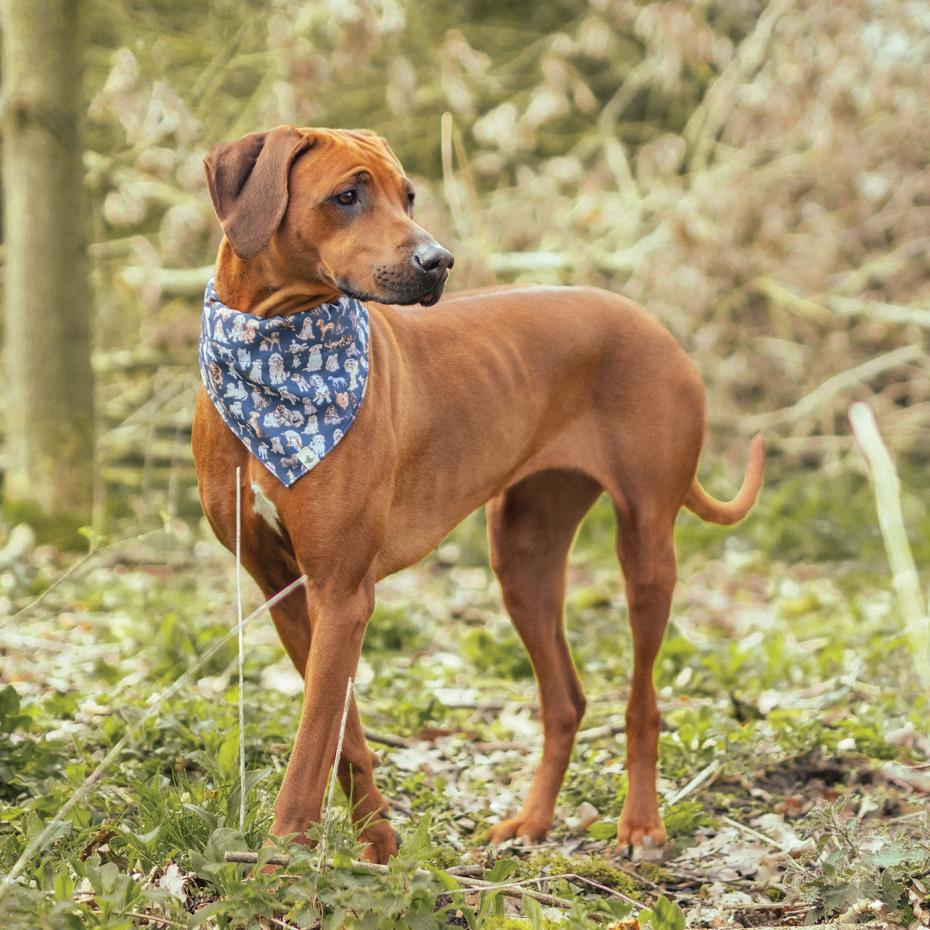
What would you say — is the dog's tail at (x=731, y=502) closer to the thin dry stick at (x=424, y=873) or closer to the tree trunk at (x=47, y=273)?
the thin dry stick at (x=424, y=873)

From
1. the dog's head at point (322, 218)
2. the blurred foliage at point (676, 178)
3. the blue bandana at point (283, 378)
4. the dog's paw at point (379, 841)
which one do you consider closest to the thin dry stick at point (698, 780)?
the dog's paw at point (379, 841)

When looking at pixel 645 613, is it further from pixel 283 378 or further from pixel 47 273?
pixel 47 273

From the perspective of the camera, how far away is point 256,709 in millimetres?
3910

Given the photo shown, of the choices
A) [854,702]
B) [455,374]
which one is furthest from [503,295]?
[854,702]

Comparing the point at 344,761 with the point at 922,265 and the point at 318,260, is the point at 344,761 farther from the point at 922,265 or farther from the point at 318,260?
the point at 922,265

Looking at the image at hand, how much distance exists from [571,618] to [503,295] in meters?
2.55

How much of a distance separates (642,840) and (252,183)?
6.79 ft

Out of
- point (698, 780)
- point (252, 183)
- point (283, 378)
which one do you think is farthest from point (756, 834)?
point (252, 183)

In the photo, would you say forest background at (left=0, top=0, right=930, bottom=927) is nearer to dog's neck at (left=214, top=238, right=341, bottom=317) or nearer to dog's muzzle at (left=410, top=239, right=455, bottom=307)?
dog's neck at (left=214, top=238, right=341, bottom=317)

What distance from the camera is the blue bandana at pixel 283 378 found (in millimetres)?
2920

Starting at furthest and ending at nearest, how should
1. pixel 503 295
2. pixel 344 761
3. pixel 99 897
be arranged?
pixel 503 295, pixel 344 761, pixel 99 897

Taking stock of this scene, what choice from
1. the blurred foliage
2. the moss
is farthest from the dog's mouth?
the blurred foliage

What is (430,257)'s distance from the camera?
2.82 meters

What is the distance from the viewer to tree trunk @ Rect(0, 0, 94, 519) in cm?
623
